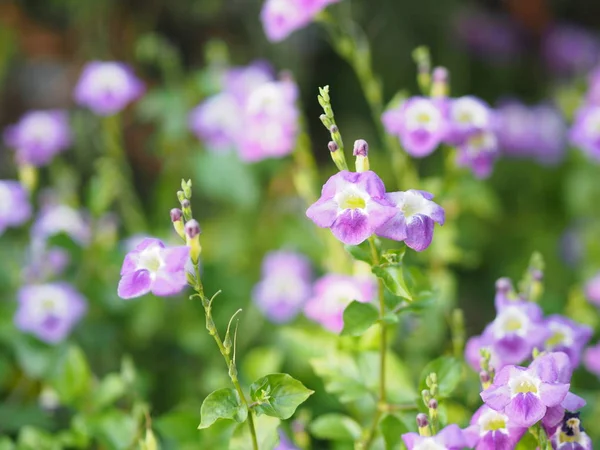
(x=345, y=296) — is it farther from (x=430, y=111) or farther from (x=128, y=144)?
(x=128, y=144)

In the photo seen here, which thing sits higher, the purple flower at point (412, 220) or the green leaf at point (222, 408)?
the purple flower at point (412, 220)

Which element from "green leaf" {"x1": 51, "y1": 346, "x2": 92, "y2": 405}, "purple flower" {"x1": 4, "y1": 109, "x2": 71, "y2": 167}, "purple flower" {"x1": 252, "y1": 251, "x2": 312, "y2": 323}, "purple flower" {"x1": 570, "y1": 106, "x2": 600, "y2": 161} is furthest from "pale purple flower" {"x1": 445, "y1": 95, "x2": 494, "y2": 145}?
"purple flower" {"x1": 4, "y1": 109, "x2": 71, "y2": 167}

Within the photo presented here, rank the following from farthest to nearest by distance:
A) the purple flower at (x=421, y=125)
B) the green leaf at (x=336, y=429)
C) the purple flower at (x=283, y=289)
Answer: the purple flower at (x=283, y=289) → the purple flower at (x=421, y=125) → the green leaf at (x=336, y=429)

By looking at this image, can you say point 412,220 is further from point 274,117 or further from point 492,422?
point 274,117

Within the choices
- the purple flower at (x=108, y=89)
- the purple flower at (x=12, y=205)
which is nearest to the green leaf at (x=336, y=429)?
the purple flower at (x=12, y=205)

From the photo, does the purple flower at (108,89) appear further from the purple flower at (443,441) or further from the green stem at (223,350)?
the purple flower at (443,441)

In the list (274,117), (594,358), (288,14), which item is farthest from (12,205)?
(594,358)

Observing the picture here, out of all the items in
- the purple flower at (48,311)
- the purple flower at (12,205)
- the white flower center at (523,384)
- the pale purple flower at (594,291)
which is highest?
the purple flower at (12,205)
